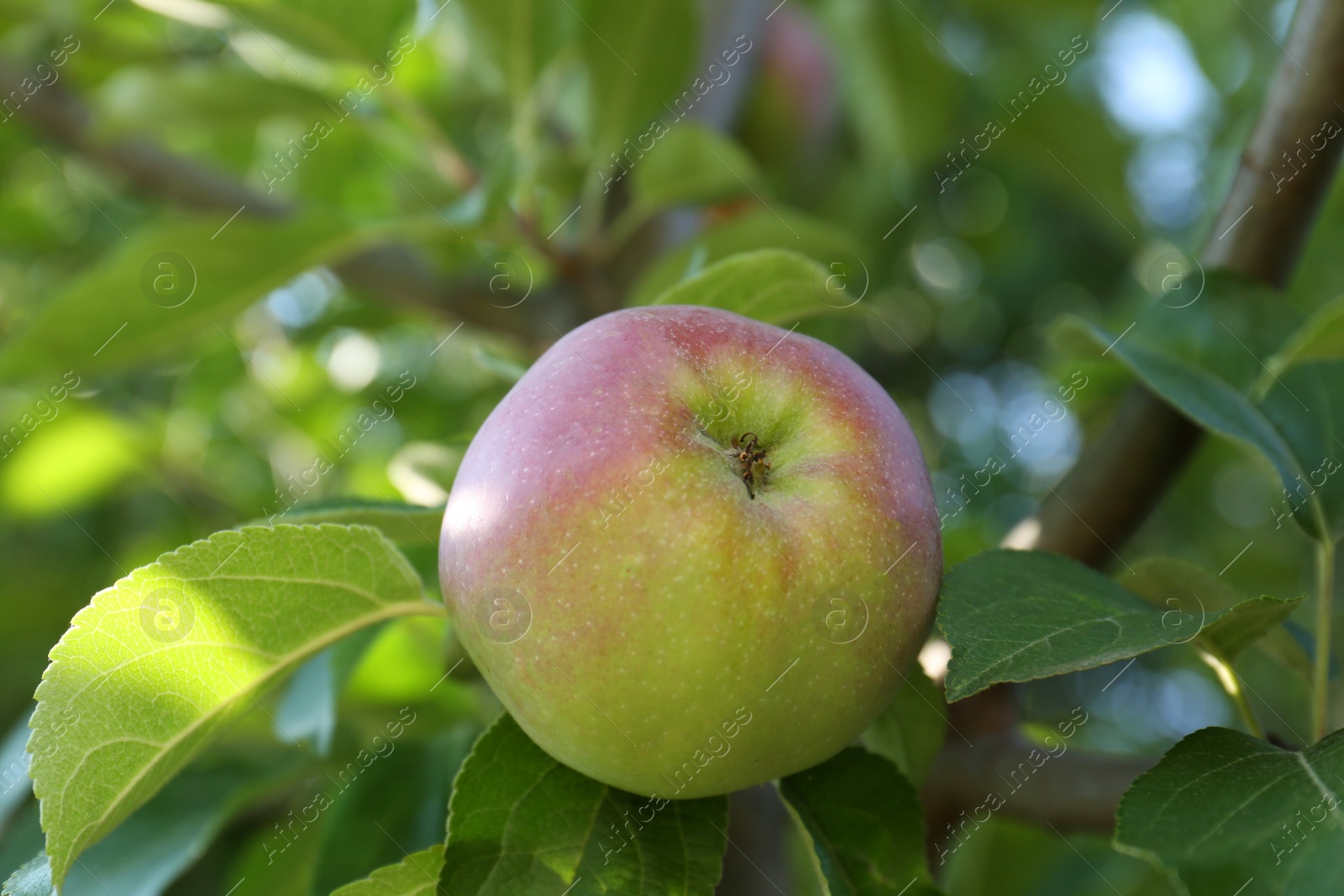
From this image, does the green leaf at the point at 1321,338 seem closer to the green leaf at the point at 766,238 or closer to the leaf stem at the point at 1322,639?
the leaf stem at the point at 1322,639

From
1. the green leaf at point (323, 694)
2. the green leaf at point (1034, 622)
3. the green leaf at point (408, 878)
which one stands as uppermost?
the green leaf at point (1034, 622)

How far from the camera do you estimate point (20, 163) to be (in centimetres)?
228

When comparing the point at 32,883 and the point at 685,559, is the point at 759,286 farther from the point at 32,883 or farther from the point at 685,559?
the point at 32,883

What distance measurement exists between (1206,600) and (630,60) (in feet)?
2.76

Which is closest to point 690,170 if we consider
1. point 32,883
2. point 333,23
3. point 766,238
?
point 766,238

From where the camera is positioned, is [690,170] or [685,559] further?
[690,170]

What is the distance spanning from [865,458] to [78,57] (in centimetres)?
150

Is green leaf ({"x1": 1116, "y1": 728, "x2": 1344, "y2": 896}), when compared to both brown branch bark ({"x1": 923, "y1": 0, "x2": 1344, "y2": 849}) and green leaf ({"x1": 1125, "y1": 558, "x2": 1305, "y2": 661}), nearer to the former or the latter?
green leaf ({"x1": 1125, "y1": 558, "x2": 1305, "y2": 661})

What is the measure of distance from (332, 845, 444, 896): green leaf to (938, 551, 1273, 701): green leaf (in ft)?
1.03

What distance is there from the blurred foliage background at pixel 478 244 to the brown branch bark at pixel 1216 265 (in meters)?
0.09

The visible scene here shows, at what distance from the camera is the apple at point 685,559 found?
0.52m

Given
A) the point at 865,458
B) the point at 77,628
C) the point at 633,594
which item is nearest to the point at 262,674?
the point at 77,628

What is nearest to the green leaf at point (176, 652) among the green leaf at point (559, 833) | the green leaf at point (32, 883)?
the green leaf at point (32, 883)

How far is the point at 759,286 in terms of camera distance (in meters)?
0.71
